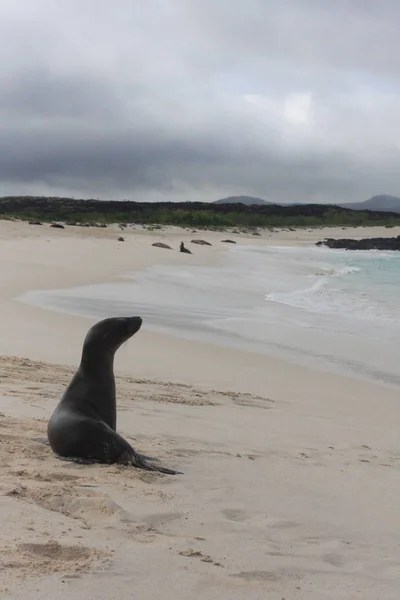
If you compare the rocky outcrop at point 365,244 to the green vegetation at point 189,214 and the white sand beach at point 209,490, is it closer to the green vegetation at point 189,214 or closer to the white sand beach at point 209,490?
the green vegetation at point 189,214

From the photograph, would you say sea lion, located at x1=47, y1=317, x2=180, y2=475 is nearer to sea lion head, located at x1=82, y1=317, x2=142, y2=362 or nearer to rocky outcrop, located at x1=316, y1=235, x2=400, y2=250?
sea lion head, located at x1=82, y1=317, x2=142, y2=362

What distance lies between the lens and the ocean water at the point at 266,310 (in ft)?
33.0

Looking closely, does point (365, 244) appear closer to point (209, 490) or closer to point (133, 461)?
point (133, 461)

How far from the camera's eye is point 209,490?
4184mm

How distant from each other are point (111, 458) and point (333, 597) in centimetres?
201

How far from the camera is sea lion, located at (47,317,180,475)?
15.0 feet

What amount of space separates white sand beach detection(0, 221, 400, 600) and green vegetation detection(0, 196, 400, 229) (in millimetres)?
48351

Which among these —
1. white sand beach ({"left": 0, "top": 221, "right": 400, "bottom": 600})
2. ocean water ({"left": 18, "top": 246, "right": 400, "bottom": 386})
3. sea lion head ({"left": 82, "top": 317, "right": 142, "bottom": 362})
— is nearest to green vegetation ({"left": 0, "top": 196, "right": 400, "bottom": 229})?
ocean water ({"left": 18, "top": 246, "right": 400, "bottom": 386})

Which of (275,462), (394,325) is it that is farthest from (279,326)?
(275,462)

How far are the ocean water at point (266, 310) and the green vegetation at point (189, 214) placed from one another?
35742 mm

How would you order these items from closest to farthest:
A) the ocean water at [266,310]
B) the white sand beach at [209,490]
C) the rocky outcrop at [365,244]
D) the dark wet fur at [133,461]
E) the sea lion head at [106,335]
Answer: the white sand beach at [209,490]
the dark wet fur at [133,461]
the sea lion head at [106,335]
the ocean water at [266,310]
the rocky outcrop at [365,244]

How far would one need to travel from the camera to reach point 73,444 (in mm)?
4609

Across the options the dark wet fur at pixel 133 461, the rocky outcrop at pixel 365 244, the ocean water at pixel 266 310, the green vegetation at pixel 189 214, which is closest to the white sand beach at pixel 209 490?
the dark wet fur at pixel 133 461

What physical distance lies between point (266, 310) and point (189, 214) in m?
56.9
